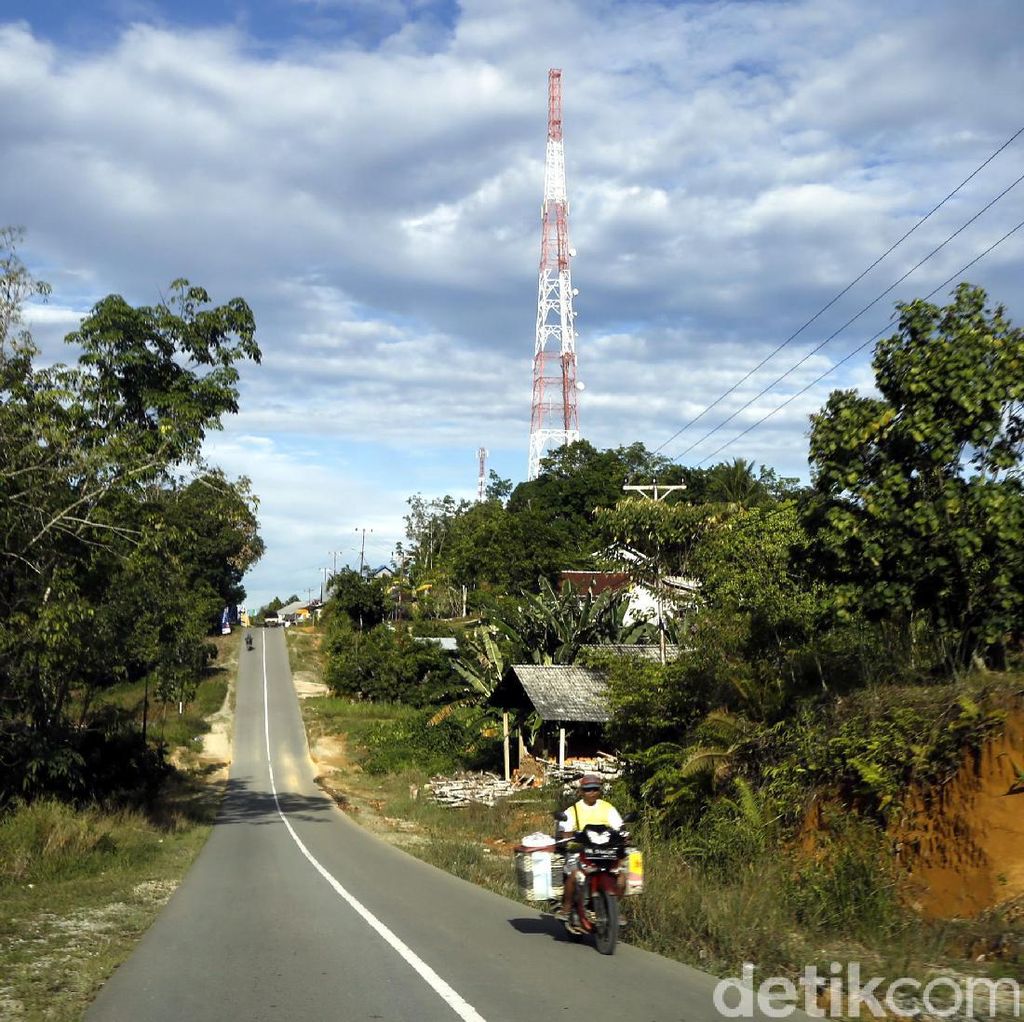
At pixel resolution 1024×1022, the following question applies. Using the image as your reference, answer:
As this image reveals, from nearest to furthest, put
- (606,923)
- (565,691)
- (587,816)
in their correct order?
(606,923)
(587,816)
(565,691)

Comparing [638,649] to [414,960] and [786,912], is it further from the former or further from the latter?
[414,960]

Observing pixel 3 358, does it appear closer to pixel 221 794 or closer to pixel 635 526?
pixel 635 526

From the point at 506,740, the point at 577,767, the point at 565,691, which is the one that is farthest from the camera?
the point at 506,740

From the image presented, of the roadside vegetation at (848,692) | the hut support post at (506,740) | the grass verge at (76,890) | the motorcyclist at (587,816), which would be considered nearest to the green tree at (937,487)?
the roadside vegetation at (848,692)

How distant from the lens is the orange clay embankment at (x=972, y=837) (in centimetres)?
1064

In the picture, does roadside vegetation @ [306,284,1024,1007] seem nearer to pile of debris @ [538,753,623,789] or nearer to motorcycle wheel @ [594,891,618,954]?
motorcycle wheel @ [594,891,618,954]

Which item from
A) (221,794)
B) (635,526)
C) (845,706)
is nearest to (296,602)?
(221,794)

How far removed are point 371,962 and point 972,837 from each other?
6244 millimetres

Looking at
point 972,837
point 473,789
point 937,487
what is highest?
point 937,487

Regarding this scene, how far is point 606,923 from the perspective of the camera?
9.61 metres

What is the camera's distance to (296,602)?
190500mm

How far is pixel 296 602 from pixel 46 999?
185896 millimetres

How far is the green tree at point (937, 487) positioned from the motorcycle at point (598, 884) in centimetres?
571

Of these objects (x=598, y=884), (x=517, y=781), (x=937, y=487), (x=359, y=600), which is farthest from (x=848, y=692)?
(x=359, y=600)
